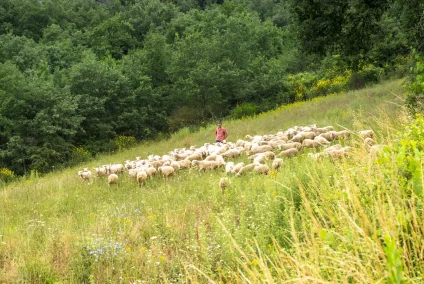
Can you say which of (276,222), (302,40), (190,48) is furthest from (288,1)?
(190,48)

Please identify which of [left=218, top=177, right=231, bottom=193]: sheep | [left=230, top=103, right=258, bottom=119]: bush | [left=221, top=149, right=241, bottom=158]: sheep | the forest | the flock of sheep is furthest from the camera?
[left=230, top=103, right=258, bottom=119]: bush

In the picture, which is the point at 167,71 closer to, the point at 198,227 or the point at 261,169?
the point at 261,169

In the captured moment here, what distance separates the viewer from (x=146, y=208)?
284 inches

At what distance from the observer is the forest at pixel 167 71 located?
14.6 metres

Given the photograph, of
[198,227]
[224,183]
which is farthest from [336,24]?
[198,227]

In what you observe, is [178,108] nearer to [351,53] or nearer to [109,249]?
[351,53]

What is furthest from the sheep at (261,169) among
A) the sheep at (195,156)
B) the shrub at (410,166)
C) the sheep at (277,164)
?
the shrub at (410,166)

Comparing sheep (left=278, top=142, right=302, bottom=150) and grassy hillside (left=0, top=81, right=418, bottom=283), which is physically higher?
grassy hillside (left=0, top=81, right=418, bottom=283)

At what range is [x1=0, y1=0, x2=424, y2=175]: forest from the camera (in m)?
14.6

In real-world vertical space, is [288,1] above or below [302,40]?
above

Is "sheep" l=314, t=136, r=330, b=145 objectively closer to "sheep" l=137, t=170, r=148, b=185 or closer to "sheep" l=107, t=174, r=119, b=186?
"sheep" l=137, t=170, r=148, b=185

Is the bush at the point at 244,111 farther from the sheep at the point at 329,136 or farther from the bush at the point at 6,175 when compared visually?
the sheep at the point at 329,136

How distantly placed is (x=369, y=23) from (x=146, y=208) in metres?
10.0

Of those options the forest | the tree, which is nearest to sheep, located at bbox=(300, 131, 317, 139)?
the forest
